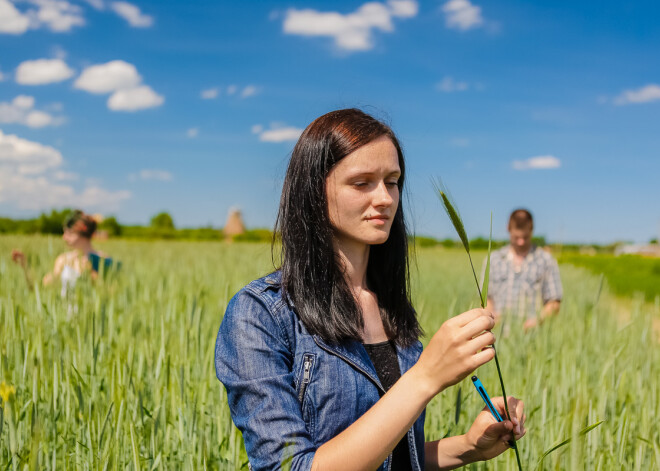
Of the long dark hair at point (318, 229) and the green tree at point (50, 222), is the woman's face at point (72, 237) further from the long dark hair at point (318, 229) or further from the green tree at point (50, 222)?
the green tree at point (50, 222)

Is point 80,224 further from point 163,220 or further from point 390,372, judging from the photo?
point 163,220

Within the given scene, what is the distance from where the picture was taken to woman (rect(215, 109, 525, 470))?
729mm

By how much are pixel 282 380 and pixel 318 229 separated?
27cm

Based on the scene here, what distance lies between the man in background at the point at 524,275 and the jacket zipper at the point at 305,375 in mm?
2830

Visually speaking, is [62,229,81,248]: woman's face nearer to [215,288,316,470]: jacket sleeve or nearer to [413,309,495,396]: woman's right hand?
[215,288,316,470]: jacket sleeve

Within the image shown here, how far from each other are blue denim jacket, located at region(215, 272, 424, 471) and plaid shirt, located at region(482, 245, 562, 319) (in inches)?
112

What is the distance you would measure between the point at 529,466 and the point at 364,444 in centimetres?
83

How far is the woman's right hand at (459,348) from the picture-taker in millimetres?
694

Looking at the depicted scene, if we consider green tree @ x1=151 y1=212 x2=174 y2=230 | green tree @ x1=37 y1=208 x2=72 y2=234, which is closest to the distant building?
green tree @ x1=151 y1=212 x2=174 y2=230

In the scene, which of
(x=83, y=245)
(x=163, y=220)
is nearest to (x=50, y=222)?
(x=163, y=220)

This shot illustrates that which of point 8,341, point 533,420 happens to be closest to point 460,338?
point 533,420

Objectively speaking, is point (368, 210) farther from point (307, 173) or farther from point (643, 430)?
point (643, 430)

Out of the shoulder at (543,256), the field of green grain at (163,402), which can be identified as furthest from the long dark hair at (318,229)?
the shoulder at (543,256)

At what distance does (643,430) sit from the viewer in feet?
4.89
